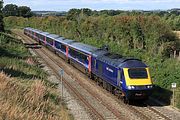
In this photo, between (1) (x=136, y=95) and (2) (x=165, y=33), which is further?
(2) (x=165, y=33)

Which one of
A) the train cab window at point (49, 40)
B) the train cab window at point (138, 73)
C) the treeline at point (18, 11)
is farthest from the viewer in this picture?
the treeline at point (18, 11)

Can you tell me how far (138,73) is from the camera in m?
22.2

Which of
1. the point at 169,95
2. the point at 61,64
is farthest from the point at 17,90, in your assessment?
the point at 61,64

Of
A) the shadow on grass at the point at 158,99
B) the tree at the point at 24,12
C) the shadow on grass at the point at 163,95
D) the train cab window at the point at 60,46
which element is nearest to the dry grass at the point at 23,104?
the shadow on grass at the point at 158,99

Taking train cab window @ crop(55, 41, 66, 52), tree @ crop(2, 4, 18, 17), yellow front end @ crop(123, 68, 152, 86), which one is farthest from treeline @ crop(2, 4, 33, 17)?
yellow front end @ crop(123, 68, 152, 86)

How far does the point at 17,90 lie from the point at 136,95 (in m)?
7.55

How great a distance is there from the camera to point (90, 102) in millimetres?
23578

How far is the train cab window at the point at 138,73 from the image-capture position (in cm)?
2209

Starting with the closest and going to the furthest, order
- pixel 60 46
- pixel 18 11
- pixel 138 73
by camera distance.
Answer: pixel 138 73 → pixel 60 46 → pixel 18 11

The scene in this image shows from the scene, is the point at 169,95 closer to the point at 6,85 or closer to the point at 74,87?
the point at 74,87

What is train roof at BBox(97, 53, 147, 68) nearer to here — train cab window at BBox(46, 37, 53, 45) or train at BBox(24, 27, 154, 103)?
train at BBox(24, 27, 154, 103)

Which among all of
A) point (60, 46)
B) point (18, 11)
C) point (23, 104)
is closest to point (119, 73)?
point (23, 104)

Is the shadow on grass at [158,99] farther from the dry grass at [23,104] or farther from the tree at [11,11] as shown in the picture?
the tree at [11,11]

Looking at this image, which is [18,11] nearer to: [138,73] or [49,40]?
[49,40]
